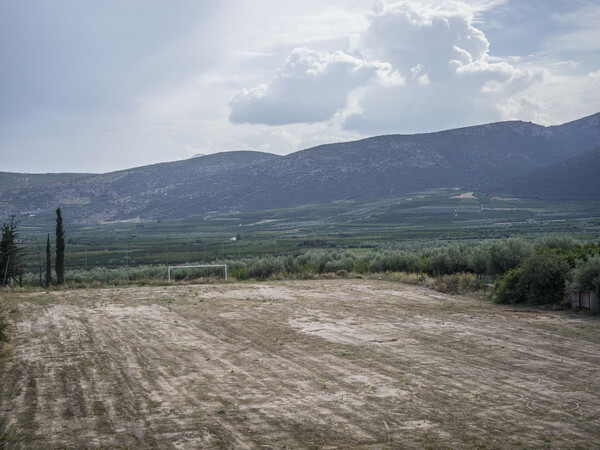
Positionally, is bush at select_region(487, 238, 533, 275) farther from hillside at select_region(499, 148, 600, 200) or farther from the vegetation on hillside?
hillside at select_region(499, 148, 600, 200)

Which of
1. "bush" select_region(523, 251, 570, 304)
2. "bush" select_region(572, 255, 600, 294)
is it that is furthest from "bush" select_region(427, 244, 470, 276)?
"bush" select_region(572, 255, 600, 294)

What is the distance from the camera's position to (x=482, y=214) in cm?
10775

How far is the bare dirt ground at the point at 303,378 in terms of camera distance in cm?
816

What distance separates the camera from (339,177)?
509 ft

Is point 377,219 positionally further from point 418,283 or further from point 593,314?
point 593,314

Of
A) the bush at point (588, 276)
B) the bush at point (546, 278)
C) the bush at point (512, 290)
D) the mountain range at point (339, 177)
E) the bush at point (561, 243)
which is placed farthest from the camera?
the mountain range at point (339, 177)

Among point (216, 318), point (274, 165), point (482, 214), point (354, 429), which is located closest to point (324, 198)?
point (274, 165)

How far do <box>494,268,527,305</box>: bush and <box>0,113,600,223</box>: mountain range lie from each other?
116 meters

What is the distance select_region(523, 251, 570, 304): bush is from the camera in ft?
65.3

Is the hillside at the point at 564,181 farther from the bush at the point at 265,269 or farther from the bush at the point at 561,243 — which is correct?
the bush at the point at 561,243

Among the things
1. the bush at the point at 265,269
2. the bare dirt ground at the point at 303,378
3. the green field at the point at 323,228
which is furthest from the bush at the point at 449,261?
the green field at the point at 323,228

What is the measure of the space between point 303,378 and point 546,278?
12282 millimetres

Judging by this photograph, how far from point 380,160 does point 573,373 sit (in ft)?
496

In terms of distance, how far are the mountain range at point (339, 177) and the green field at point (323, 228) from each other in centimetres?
779
